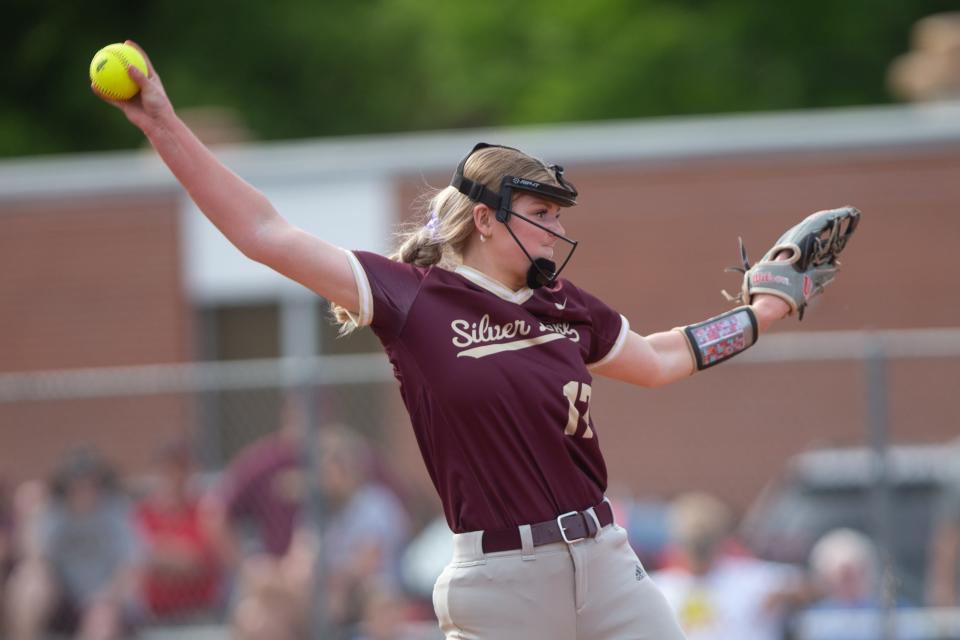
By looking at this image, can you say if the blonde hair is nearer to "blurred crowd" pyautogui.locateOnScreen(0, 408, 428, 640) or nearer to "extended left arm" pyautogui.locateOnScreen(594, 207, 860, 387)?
"extended left arm" pyautogui.locateOnScreen(594, 207, 860, 387)

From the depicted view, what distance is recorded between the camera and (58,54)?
26.6 metres

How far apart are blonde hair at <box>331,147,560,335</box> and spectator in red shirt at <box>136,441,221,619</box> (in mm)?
5541

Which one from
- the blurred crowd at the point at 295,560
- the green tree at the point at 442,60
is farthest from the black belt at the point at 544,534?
the green tree at the point at 442,60

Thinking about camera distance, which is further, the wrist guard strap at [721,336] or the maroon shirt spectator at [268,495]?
the maroon shirt spectator at [268,495]

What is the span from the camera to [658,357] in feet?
16.2

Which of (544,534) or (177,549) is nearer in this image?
(544,534)

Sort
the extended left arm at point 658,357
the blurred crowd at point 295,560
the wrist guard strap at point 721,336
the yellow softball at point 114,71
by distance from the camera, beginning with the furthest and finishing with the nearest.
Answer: the blurred crowd at point 295,560
the wrist guard strap at point 721,336
the extended left arm at point 658,357
the yellow softball at point 114,71

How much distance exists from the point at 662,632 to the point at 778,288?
4.37 feet

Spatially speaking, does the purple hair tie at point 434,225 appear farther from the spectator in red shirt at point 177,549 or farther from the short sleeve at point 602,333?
the spectator in red shirt at point 177,549

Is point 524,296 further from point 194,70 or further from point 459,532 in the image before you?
point 194,70

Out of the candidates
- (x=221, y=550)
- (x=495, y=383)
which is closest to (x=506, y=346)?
(x=495, y=383)

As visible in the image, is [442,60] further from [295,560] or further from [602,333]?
[602,333]

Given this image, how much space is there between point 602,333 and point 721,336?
1.65ft

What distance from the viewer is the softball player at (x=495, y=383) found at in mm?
4301
